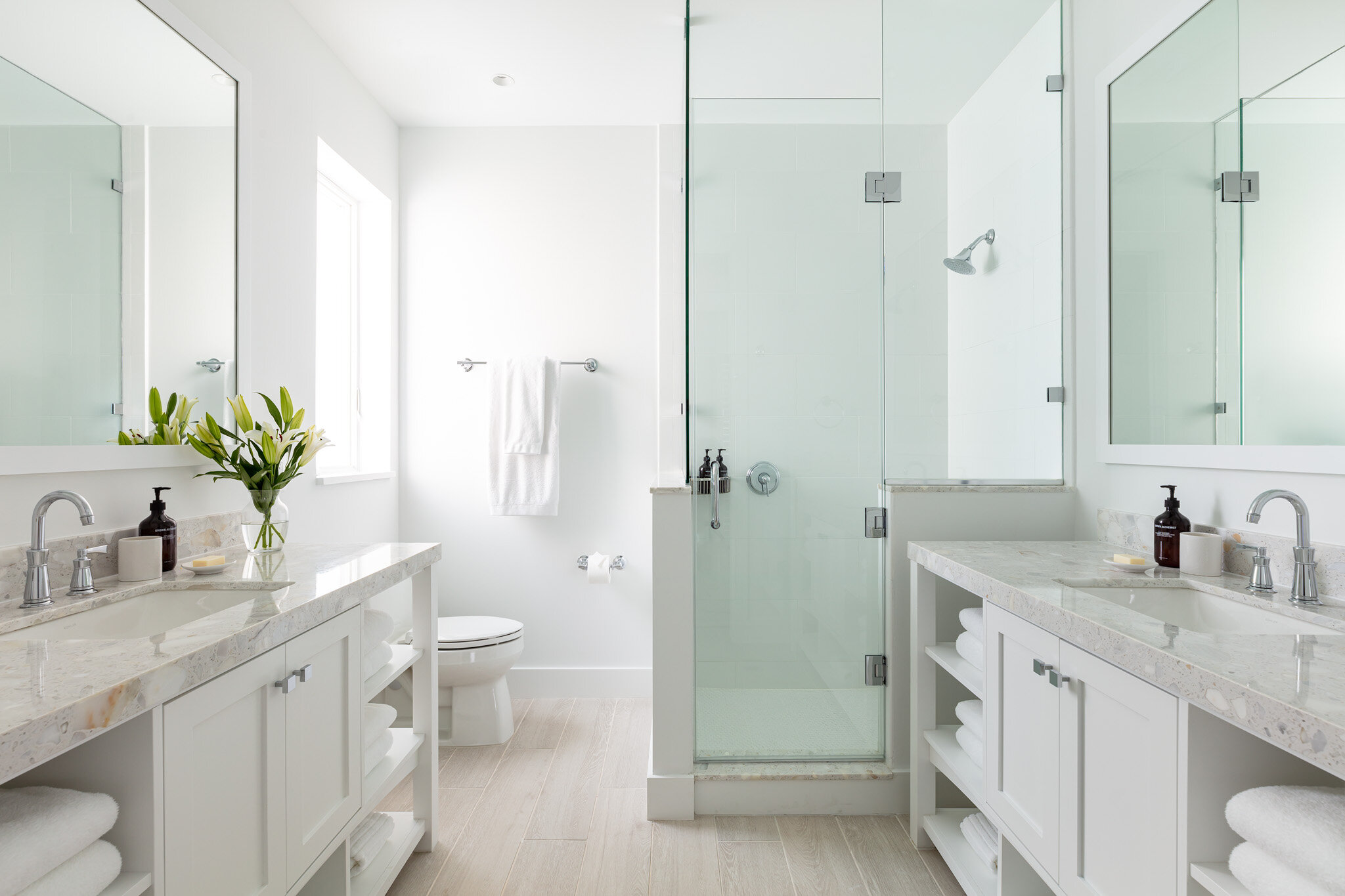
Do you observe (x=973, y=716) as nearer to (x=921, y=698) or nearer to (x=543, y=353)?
(x=921, y=698)

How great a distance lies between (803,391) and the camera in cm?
211

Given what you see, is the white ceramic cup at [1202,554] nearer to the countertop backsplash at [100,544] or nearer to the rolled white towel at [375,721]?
the rolled white towel at [375,721]

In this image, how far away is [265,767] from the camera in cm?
110

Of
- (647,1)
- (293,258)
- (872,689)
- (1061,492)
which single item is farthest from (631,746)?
(647,1)

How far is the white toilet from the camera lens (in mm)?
2426

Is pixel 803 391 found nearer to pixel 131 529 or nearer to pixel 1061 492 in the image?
pixel 1061 492

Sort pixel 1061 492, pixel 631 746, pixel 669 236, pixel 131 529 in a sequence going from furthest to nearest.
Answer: pixel 669 236 < pixel 631 746 < pixel 1061 492 < pixel 131 529

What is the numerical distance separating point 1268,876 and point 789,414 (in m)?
1.48

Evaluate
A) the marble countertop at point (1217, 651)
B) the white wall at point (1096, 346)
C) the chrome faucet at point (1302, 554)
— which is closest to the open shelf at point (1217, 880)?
the marble countertop at point (1217, 651)

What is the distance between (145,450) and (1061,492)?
229 cm

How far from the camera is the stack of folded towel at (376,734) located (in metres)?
1.54

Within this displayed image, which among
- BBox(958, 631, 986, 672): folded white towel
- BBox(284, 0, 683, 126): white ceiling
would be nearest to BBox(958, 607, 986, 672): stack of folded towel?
BBox(958, 631, 986, 672): folded white towel

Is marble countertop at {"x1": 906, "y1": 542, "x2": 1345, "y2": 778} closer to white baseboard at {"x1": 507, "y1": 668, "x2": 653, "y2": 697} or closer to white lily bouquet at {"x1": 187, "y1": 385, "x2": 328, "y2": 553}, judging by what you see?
white lily bouquet at {"x1": 187, "y1": 385, "x2": 328, "y2": 553}

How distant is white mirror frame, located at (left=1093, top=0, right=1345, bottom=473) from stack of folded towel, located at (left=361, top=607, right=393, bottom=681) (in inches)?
71.2
